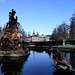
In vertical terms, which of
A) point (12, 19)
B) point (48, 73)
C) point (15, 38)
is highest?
point (12, 19)

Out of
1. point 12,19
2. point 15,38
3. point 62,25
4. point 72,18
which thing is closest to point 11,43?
point 15,38

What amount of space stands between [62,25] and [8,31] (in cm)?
5104

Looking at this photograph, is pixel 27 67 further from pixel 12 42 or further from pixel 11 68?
pixel 12 42

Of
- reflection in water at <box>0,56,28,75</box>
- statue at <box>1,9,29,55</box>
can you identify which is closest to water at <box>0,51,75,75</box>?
reflection in water at <box>0,56,28,75</box>

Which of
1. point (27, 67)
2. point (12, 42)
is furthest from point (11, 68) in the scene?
point (12, 42)

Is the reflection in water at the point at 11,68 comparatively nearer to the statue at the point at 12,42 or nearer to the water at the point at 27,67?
the water at the point at 27,67

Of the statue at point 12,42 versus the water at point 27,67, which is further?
the statue at point 12,42

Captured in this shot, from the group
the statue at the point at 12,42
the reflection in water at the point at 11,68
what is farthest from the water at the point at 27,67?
the statue at the point at 12,42

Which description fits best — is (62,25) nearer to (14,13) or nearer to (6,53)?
(14,13)

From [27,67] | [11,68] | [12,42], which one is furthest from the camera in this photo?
[12,42]

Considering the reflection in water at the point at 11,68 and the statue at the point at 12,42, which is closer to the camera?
the reflection in water at the point at 11,68

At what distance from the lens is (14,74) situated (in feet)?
35.6

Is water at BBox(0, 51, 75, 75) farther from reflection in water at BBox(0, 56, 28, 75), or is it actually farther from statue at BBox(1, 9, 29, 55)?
statue at BBox(1, 9, 29, 55)

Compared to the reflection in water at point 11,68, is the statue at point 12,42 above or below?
above
